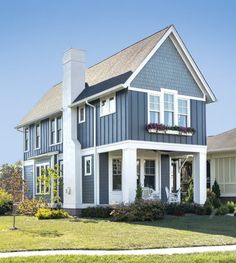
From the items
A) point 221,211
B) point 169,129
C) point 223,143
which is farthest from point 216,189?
point 169,129

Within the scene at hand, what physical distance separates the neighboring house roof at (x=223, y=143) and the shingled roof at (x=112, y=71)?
932 centimetres

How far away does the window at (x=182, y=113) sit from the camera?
25797 mm

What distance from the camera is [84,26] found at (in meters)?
19.2

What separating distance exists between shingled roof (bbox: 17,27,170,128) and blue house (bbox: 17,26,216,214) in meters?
0.07

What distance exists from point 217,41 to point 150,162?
9.78m

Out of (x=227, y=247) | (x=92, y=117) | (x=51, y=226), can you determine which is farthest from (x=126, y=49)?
(x=227, y=247)

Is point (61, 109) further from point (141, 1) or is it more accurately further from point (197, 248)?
point (197, 248)

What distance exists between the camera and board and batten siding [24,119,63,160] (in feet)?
102

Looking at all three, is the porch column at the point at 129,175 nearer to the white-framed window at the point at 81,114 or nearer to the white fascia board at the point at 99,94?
the white fascia board at the point at 99,94

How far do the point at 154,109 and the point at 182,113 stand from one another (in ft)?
6.52

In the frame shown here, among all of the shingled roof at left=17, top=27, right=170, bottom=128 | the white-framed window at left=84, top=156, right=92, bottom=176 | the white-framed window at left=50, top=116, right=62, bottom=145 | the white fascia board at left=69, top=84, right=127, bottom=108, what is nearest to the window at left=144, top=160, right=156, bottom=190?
the white-framed window at left=84, top=156, right=92, bottom=176

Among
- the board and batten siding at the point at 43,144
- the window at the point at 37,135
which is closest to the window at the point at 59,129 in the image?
the board and batten siding at the point at 43,144

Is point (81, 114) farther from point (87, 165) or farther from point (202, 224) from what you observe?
point (202, 224)

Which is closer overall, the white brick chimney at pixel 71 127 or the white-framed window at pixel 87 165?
the white-framed window at pixel 87 165
